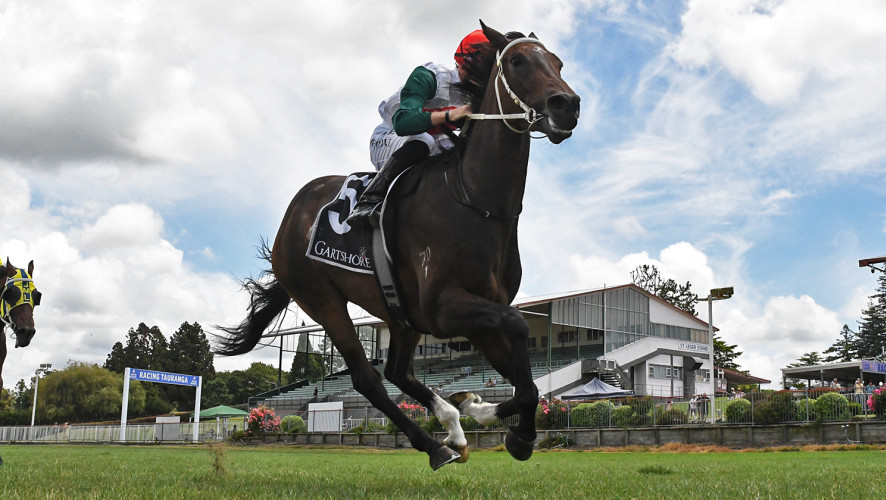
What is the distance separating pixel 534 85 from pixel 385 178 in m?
1.40

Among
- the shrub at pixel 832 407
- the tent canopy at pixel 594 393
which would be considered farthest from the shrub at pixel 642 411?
the tent canopy at pixel 594 393

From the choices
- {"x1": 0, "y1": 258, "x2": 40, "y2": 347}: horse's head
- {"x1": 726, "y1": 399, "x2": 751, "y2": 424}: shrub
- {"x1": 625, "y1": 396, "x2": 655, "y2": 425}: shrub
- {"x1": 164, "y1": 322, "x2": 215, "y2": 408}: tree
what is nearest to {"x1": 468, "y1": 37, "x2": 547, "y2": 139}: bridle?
{"x1": 0, "y1": 258, "x2": 40, "y2": 347}: horse's head

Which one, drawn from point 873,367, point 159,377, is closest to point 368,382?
point 159,377

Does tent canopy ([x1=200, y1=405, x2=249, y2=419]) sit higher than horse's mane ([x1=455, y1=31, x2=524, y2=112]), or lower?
lower

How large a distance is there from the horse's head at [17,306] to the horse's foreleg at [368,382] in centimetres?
481

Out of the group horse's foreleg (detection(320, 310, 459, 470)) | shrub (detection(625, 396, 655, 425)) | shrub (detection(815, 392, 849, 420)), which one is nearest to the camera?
horse's foreleg (detection(320, 310, 459, 470))

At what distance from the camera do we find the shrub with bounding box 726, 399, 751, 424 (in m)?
23.9

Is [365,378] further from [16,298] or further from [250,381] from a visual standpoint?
[250,381]

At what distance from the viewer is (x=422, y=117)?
5488 millimetres

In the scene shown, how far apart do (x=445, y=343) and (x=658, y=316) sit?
17.0m

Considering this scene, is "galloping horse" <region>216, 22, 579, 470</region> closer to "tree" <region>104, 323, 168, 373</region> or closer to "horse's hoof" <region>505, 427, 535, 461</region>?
"horse's hoof" <region>505, 427, 535, 461</region>

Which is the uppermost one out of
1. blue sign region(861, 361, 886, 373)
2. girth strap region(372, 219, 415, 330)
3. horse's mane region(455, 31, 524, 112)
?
horse's mane region(455, 31, 524, 112)

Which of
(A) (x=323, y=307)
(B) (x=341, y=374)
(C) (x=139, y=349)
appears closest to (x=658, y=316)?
(B) (x=341, y=374)

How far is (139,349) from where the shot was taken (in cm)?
10150
